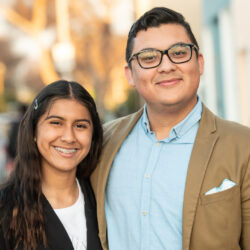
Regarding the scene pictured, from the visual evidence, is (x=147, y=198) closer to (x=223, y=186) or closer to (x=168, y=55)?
(x=223, y=186)

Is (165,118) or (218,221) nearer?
(218,221)

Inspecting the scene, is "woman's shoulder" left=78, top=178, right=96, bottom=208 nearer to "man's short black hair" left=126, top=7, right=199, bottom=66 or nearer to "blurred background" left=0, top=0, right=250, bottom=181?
"man's short black hair" left=126, top=7, right=199, bottom=66

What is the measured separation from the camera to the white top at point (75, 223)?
2285 mm

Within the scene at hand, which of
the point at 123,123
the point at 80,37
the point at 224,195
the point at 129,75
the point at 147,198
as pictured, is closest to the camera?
the point at 224,195

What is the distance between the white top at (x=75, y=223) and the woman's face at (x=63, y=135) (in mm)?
261

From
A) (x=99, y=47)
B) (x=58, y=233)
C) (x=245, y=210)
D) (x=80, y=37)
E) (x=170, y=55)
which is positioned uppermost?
(x=80, y=37)

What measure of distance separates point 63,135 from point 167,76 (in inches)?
30.1

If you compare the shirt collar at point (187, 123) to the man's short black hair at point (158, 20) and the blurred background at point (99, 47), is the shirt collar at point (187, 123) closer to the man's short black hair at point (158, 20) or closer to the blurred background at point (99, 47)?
the man's short black hair at point (158, 20)

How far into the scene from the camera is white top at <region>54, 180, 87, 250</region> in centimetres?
229

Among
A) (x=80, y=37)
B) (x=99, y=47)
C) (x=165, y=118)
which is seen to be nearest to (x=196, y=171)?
(x=165, y=118)

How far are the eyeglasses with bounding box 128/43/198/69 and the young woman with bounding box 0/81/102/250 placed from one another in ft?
1.73

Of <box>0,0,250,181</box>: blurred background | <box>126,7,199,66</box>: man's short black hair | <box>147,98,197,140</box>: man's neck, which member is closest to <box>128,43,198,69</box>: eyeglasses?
<box>126,7,199,66</box>: man's short black hair

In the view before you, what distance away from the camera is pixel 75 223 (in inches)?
92.5

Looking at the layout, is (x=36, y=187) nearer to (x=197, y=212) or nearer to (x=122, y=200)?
(x=122, y=200)
